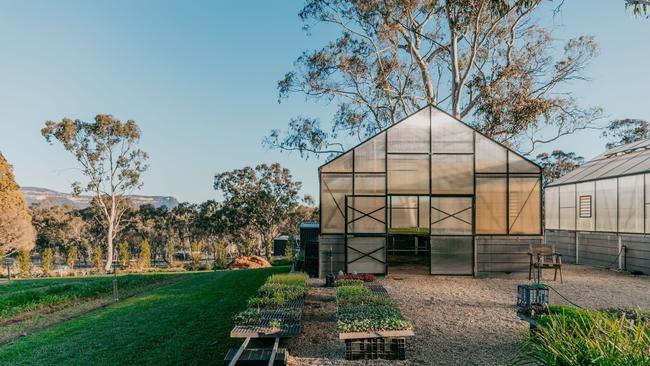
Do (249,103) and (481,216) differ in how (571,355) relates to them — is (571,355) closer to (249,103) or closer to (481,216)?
(481,216)

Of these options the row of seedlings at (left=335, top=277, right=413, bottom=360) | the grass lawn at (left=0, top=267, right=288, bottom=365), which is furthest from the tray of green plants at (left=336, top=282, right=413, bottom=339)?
the grass lawn at (left=0, top=267, right=288, bottom=365)

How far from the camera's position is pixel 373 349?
5090mm

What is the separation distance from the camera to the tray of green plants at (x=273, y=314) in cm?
518

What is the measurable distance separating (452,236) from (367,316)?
6208 mm

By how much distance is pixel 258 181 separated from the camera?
30844 millimetres

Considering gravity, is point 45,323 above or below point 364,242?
below

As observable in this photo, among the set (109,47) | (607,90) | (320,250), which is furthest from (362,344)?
(607,90)

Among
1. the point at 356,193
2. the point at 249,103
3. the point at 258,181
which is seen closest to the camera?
the point at 356,193

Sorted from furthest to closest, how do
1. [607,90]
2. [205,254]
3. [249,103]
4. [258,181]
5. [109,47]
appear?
[205,254]
[258,181]
[249,103]
[607,90]
[109,47]

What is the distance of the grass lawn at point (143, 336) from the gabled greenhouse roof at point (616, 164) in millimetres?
12033

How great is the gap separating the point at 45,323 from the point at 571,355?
32.8 ft

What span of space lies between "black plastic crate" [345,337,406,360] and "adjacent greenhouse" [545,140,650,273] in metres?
10.5

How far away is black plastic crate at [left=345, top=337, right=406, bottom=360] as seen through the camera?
5062 mm

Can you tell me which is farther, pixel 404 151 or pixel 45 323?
pixel 404 151
